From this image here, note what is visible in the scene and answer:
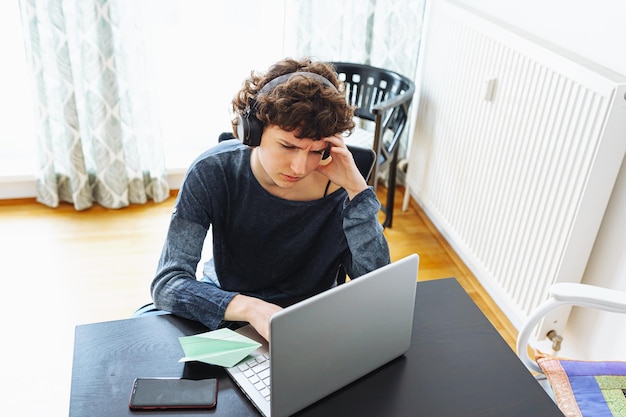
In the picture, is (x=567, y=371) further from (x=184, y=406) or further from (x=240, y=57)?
(x=240, y=57)

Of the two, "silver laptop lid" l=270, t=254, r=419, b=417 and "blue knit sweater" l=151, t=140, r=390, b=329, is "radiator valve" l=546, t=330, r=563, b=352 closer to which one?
"blue knit sweater" l=151, t=140, r=390, b=329

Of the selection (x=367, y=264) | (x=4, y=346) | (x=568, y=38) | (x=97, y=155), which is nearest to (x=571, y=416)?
(x=367, y=264)

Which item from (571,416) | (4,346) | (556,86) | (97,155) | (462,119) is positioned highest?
(556,86)

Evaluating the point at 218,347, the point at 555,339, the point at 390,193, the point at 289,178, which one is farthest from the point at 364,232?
the point at 390,193

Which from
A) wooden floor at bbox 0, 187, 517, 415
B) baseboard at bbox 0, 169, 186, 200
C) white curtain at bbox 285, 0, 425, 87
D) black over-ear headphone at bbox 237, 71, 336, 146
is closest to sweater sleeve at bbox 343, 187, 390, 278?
black over-ear headphone at bbox 237, 71, 336, 146

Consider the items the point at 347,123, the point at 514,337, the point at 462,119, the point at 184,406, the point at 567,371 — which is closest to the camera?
the point at 184,406

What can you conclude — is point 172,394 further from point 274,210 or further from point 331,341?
point 274,210

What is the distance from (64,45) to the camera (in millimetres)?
2422

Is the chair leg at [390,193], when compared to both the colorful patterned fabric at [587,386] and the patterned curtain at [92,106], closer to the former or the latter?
the patterned curtain at [92,106]

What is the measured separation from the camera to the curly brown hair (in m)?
1.09

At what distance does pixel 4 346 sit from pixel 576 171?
1950 mm

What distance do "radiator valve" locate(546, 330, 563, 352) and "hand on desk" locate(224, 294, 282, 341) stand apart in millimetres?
1239

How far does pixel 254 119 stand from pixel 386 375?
550 mm

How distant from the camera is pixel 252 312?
3.38ft
